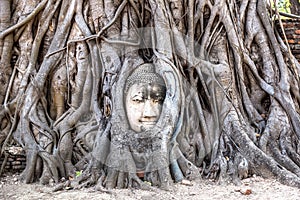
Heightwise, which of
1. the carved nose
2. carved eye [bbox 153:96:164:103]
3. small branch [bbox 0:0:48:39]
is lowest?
the carved nose

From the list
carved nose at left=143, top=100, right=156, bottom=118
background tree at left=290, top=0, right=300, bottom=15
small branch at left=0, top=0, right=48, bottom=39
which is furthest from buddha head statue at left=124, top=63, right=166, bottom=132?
background tree at left=290, top=0, right=300, bottom=15

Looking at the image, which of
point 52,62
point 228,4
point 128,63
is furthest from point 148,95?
point 228,4

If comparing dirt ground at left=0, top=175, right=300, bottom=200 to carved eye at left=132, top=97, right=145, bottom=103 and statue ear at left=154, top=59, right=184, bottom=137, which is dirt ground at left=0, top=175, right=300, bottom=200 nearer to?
statue ear at left=154, top=59, right=184, bottom=137

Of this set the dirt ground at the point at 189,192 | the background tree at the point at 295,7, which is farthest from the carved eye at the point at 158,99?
the background tree at the point at 295,7

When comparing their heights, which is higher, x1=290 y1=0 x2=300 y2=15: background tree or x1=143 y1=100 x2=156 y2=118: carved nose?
x1=290 y1=0 x2=300 y2=15: background tree

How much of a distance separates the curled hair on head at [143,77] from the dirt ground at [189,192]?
3.27 feet

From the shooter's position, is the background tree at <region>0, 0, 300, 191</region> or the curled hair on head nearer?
the background tree at <region>0, 0, 300, 191</region>

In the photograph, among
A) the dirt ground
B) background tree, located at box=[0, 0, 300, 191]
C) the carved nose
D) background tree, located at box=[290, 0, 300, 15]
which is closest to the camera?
the dirt ground

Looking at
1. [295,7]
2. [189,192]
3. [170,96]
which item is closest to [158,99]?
[170,96]

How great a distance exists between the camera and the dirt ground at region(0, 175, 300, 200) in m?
2.30

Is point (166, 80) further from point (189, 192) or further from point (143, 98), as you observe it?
point (189, 192)

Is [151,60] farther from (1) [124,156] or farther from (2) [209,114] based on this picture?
(1) [124,156]

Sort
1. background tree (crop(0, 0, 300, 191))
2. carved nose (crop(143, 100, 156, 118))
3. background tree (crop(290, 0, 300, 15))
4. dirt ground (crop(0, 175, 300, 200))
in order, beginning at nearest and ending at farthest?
dirt ground (crop(0, 175, 300, 200))
background tree (crop(0, 0, 300, 191))
carved nose (crop(143, 100, 156, 118))
background tree (crop(290, 0, 300, 15))

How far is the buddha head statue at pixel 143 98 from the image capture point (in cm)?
295
